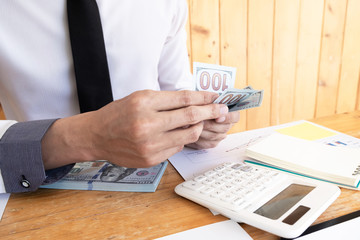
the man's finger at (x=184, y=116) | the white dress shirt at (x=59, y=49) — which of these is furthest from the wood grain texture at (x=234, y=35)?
the man's finger at (x=184, y=116)

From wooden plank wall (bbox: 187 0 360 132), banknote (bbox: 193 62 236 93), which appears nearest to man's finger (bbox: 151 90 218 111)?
banknote (bbox: 193 62 236 93)

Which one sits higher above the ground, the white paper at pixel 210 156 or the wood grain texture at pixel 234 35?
the wood grain texture at pixel 234 35

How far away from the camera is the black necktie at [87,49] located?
82cm

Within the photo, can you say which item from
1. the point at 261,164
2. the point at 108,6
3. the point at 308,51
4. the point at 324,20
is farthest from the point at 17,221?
the point at 324,20

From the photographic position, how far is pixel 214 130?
29.0 inches

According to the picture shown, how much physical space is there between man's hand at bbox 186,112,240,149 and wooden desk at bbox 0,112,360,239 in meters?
0.17

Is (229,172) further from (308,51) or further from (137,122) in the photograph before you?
(308,51)

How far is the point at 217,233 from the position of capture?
0.45 m

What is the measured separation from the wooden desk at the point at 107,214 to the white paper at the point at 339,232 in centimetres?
3

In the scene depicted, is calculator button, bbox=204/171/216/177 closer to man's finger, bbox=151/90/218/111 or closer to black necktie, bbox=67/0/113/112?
man's finger, bbox=151/90/218/111

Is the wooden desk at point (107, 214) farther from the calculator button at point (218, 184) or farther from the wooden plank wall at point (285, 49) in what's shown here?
the wooden plank wall at point (285, 49)

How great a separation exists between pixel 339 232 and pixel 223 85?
46 centimetres

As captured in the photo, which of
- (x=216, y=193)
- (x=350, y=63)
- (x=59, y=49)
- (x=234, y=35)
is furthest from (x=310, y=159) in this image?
(x=350, y=63)

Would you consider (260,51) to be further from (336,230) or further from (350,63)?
(336,230)
